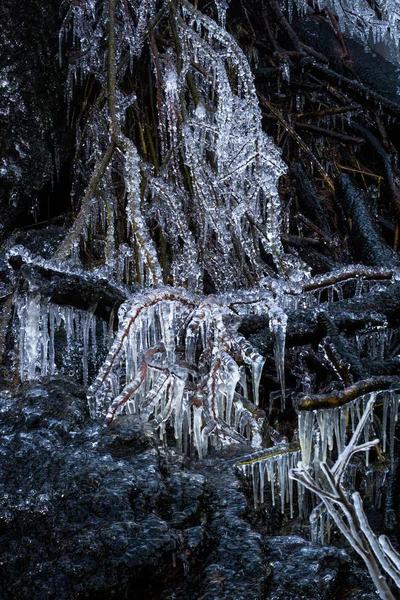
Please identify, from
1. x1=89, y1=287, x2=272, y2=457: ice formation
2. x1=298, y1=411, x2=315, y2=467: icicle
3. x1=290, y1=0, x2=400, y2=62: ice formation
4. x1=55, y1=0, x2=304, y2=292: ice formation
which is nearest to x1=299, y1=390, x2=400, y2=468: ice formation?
x1=298, y1=411, x2=315, y2=467: icicle

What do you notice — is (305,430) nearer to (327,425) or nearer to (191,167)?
(327,425)

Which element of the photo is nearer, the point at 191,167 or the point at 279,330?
the point at 279,330

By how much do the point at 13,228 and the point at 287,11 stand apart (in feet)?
7.91

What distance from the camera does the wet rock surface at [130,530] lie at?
1.16 m

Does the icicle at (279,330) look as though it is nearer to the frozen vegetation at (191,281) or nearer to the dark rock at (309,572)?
the frozen vegetation at (191,281)

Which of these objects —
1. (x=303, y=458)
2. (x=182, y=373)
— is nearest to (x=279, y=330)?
(x=182, y=373)

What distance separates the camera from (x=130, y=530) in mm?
1229

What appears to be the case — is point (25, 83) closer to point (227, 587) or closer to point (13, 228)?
point (13, 228)

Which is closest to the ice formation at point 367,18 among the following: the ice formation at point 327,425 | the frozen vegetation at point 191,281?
the frozen vegetation at point 191,281

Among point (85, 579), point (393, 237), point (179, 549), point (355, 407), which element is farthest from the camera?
point (393, 237)

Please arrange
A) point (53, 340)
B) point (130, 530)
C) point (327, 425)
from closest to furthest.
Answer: point (130, 530), point (327, 425), point (53, 340)

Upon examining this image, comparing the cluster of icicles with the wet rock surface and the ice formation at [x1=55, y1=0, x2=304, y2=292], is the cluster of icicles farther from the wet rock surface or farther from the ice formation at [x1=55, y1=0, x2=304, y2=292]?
the ice formation at [x1=55, y1=0, x2=304, y2=292]

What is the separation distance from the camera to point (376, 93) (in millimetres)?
3809

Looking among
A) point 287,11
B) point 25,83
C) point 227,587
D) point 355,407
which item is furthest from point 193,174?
point 287,11
